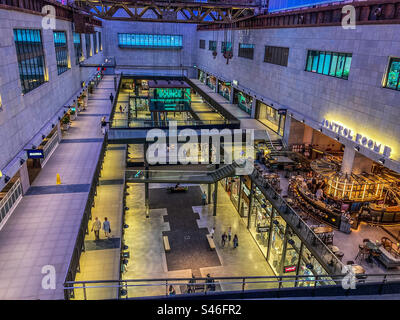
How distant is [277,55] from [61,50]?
1501 centimetres

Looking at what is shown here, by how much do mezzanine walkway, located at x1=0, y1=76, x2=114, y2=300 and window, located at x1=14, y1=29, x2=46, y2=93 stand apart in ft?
14.3

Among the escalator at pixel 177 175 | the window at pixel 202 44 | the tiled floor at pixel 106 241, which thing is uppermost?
the window at pixel 202 44

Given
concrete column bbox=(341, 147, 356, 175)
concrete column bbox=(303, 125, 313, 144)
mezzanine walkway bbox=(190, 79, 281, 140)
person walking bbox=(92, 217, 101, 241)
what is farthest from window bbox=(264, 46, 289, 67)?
person walking bbox=(92, 217, 101, 241)

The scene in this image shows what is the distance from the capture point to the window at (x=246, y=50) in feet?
93.9

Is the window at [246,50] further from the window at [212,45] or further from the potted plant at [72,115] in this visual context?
the potted plant at [72,115]

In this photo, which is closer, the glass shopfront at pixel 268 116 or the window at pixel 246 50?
the glass shopfront at pixel 268 116

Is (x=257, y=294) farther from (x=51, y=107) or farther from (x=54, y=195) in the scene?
(x=51, y=107)

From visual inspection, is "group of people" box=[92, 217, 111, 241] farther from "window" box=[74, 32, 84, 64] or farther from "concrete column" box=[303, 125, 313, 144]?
"window" box=[74, 32, 84, 64]

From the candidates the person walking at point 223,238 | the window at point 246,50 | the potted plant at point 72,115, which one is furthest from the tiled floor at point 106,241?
the window at point 246,50

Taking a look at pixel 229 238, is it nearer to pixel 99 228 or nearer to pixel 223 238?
pixel 223 238

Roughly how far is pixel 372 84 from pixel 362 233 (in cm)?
642

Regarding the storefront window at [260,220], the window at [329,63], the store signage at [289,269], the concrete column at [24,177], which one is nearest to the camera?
the concrete column at [24,177]

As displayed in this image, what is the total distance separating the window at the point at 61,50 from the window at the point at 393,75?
58.0 ft
